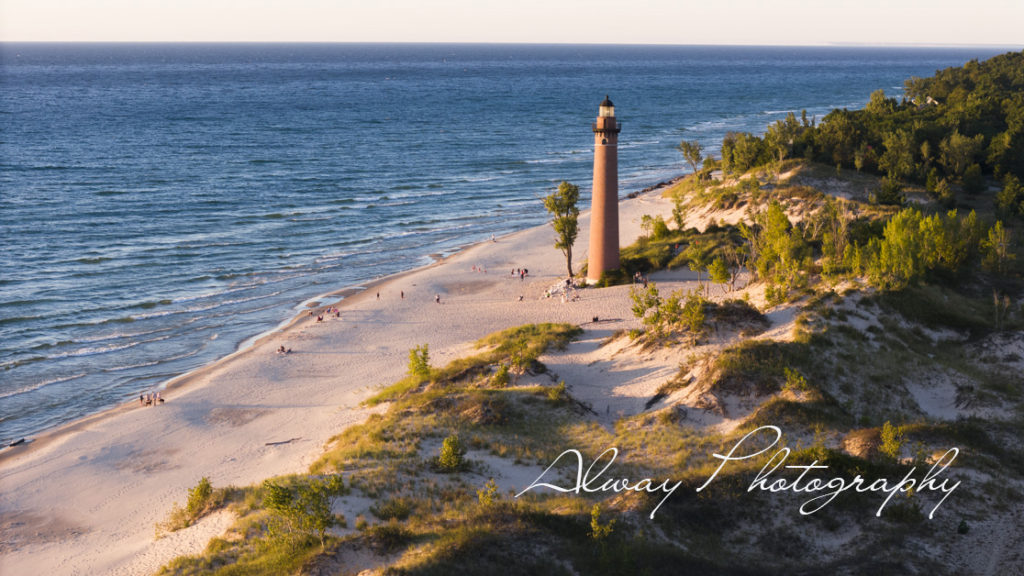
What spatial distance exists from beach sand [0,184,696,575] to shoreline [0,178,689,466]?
14 centimetres

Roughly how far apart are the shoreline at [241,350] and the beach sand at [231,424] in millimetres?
140

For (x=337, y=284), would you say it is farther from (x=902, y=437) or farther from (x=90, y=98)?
(x=90, y=98)

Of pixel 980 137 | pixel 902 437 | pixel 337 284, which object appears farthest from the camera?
pixel 980 137

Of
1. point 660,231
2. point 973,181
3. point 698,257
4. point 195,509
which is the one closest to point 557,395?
point 195,509

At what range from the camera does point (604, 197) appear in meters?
52.2

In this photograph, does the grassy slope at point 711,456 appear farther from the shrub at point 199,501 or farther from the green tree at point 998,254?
the green tree at point 998,254

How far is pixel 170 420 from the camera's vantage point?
3812 cm

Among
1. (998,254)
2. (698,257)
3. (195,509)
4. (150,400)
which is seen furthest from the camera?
(698,257)

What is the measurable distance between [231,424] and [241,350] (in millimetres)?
10466

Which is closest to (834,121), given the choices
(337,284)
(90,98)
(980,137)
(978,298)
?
(980,137)

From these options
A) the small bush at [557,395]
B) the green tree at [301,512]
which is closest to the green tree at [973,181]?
the small bush at [557,395]

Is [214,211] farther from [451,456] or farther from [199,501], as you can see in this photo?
[451,456]

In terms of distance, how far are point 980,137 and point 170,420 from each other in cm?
7124

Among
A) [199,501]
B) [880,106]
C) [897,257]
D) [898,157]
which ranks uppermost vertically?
[880,106]
